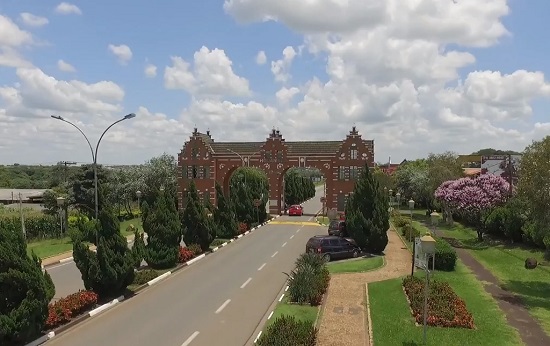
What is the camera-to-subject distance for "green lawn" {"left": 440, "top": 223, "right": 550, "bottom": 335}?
19.8 m

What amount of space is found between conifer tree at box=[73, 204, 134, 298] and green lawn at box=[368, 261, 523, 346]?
1012 cm

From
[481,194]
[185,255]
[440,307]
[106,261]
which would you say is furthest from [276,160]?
[440,307]

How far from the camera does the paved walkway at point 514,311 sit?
1554 centimetres

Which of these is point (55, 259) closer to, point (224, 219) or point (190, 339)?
point (224, 219)

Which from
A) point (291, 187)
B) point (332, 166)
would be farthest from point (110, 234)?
point (291, 187)

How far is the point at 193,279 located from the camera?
24.2 meters

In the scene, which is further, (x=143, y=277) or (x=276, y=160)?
(x=276, y=160)

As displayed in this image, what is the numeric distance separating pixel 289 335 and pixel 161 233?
1427 centimetres

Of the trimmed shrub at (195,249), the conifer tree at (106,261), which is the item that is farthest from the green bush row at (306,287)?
the trimmed shrub at (195,249)

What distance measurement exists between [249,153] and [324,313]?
45.7 meters

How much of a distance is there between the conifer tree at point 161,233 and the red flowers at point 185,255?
1894 mm

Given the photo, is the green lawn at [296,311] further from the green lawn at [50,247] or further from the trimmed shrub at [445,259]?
the green lawn at [50,247]

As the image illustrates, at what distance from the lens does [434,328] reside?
1609 centimetres

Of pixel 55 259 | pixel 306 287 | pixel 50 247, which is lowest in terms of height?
pixel 50 247
